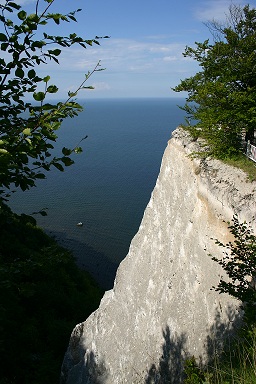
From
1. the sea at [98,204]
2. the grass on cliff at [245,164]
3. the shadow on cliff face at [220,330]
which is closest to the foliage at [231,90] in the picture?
the grass on cliff at [245,164]

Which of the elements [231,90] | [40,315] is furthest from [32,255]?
[40,315]

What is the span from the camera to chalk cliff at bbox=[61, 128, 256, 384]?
12.4 m

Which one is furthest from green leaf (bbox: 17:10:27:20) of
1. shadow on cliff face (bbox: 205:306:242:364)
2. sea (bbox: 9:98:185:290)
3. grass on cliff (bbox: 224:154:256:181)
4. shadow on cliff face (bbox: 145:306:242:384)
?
sea (bbox: 9:98:185:290)

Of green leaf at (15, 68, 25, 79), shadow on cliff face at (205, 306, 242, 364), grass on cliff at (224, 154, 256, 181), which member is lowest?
shadow on cliff face at (205, 306, 242, 364)

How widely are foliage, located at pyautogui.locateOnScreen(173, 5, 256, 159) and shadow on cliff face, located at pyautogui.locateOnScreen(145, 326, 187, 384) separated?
8.28 m

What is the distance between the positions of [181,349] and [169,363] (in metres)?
1.06

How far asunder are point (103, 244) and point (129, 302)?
3090 centimetres

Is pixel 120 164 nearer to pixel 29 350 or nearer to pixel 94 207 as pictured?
pixel 94 207

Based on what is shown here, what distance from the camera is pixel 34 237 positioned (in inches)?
1396

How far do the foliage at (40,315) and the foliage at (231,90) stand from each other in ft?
27.1

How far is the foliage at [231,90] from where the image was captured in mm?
12859

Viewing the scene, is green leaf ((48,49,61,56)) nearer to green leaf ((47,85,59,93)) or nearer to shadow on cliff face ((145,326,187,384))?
green leaf ((47,85,59,93))

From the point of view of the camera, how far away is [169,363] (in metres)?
13.3

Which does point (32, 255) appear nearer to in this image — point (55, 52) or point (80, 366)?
point (55, 52)
